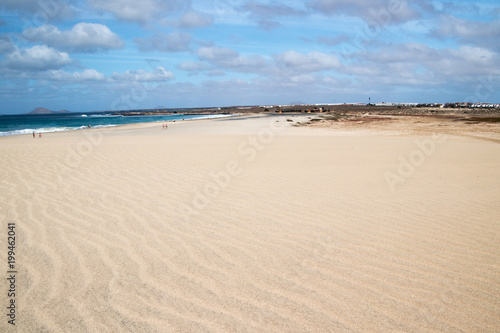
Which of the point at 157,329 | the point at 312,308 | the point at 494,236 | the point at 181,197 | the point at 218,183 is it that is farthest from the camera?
the point at 218,183

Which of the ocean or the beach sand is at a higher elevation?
the ocean

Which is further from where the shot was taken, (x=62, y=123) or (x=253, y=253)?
(x=62, y=123)

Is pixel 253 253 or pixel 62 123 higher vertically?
pixel 62 123

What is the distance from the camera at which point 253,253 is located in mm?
3777

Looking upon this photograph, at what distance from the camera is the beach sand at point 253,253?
267cm

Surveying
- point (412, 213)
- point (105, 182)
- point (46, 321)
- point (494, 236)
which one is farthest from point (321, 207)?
point (105, 182)

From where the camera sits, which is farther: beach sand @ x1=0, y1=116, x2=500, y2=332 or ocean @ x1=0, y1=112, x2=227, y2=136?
ocean @ x1=0, y1=112, x2=227, y2=136

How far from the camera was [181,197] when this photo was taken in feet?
20.1

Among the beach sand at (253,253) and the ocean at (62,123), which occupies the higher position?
the ocean at (62,123)

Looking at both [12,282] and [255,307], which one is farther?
[12,282]

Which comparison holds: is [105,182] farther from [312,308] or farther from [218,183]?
[312,308]

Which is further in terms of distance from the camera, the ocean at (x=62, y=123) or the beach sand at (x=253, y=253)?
the ocean at (x=62, y=123)

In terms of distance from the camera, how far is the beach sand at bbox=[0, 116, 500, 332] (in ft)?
8.77

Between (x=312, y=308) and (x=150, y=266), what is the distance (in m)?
1.86
